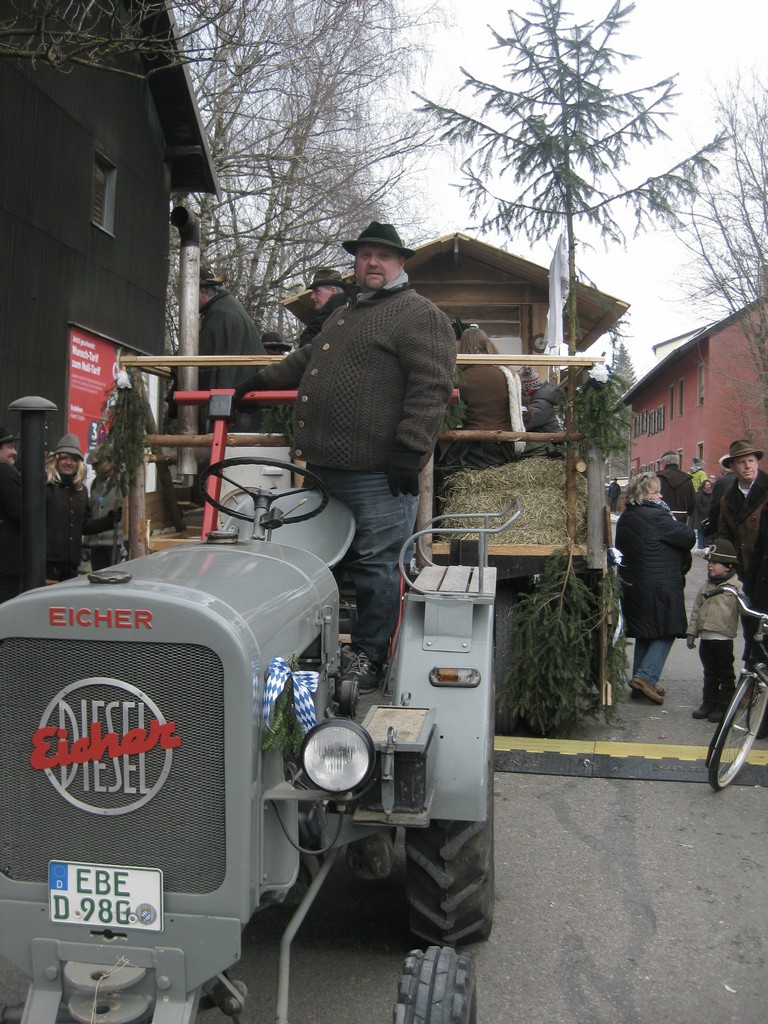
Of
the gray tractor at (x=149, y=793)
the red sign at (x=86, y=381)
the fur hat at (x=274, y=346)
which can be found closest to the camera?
Result: the gray tractor at (x=149, y=793)

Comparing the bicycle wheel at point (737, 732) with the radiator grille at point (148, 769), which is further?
the bicycle wheel at point (737, 732)

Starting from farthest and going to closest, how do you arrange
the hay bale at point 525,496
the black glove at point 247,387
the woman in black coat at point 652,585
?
the woman in black coat at point 652,585
the hay bale at point 525,496
the black glove at point 247,387

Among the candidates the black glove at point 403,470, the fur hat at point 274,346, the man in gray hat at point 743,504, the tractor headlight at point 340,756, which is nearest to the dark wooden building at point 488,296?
the fur hat at point 274,346

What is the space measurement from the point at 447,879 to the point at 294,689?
0.95 m

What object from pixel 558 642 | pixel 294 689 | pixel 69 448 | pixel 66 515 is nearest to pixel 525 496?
pixel 558 642

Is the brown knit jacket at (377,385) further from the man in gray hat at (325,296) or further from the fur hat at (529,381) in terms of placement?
the fur hat at (529,381)

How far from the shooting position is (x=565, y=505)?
6215 mm

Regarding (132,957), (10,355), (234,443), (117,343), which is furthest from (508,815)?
(117,343)

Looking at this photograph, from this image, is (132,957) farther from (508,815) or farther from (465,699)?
(508,815)

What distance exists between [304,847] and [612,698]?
12.2 ft

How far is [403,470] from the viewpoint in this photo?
418 centimetres

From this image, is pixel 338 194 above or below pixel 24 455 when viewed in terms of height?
above

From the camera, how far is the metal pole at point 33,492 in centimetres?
378

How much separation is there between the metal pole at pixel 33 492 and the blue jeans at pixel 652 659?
5.23 meters
